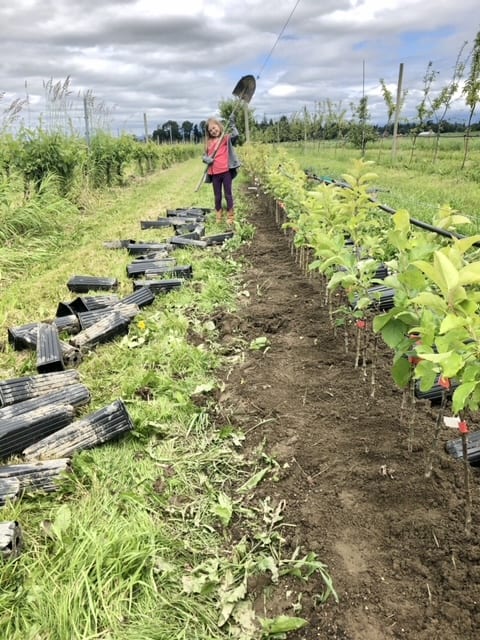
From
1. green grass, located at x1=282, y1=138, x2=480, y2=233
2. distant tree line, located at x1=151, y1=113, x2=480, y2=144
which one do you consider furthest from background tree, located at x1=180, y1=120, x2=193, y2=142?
green grass, located at x1=282, y1=138, x2=480, y2=233

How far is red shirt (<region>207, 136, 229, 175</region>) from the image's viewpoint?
24.5ft

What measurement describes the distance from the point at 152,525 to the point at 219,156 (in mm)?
6580

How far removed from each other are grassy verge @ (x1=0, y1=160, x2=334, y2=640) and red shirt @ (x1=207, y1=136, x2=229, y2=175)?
4657 mm

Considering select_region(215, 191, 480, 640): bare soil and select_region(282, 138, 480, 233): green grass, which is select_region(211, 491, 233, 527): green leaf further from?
select_region(282, 138, 480, 233): green grass

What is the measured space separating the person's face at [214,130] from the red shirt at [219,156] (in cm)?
12

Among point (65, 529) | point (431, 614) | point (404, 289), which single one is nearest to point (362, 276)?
point (404, 289)

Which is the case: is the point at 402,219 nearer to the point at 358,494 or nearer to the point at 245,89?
the point at 358,494

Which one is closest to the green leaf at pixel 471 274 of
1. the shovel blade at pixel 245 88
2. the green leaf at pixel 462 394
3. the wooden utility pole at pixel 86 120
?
the green leaf at pixel 462 394

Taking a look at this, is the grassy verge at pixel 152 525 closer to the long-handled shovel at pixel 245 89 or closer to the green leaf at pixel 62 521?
the green leaf at pixel 62 521

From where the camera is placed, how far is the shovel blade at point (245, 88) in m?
8.71

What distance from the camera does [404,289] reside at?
1.75 meters

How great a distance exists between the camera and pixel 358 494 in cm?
211

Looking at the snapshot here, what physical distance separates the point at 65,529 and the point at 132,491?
342mm

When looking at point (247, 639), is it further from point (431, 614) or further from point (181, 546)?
point (431, 614)
